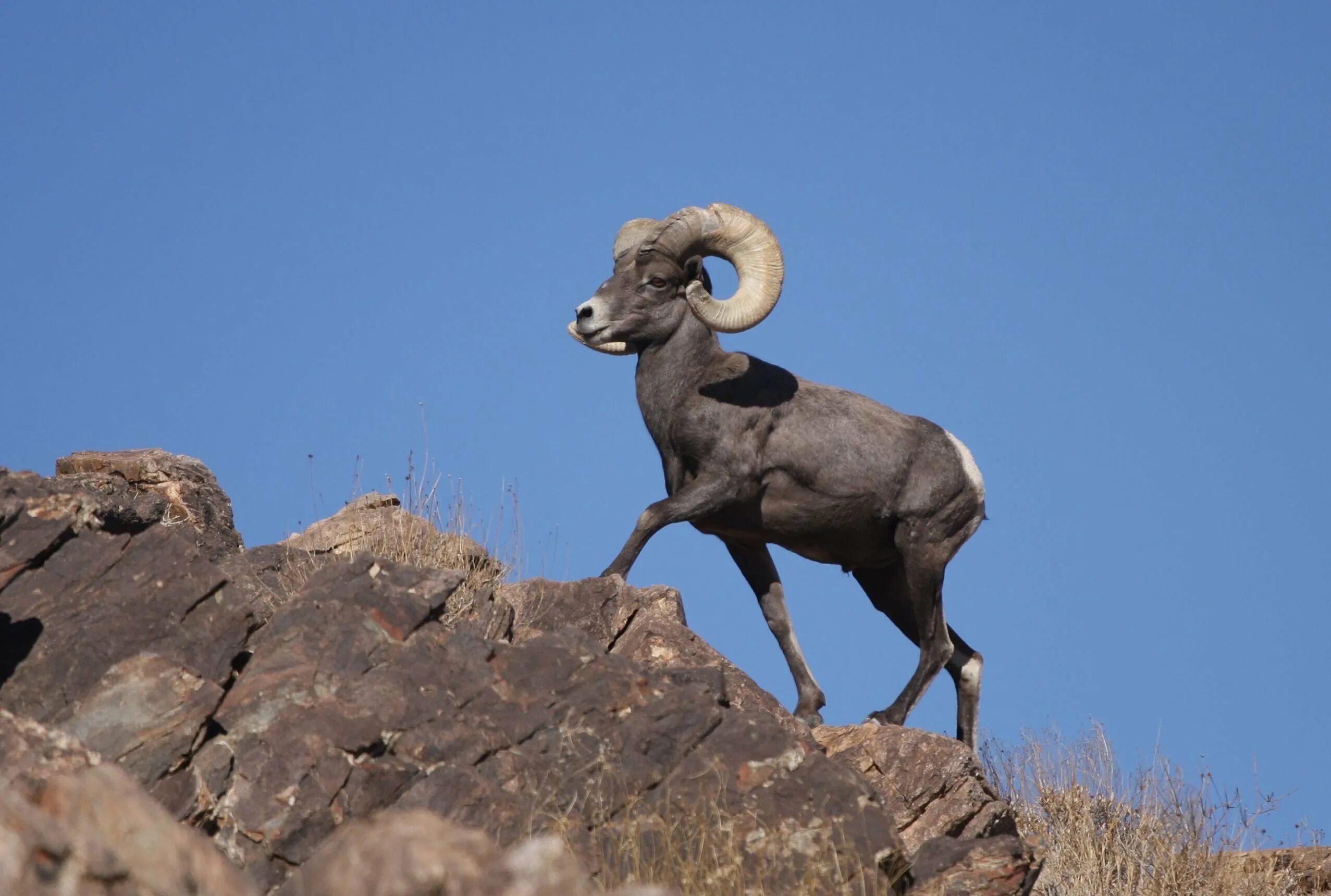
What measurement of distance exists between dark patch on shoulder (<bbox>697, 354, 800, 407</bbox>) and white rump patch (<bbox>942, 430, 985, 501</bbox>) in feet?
4.09

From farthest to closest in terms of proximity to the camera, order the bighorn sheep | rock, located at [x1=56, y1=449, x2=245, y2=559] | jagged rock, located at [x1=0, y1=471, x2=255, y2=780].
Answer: rock, located at [x1=56, y1=449, x2=245, y2=559], the bighorn sheep, jagged rock, located at [x1=0, y1=471, x2=255, y2=780]

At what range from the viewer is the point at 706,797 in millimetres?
6273

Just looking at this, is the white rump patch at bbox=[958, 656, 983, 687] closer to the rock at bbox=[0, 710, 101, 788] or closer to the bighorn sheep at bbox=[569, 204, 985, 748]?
the bighorn sheep at bbox=[569, 204, 985, 748]

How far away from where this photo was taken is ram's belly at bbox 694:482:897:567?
10352 millimetres

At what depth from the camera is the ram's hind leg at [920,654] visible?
10.4 m

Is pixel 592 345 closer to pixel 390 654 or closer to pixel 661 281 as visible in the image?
pixel 661 281

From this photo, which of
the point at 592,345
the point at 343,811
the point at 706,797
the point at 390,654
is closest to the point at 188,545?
the point at 390,654

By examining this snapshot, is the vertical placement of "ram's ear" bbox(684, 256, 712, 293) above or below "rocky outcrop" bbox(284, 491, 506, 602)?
above

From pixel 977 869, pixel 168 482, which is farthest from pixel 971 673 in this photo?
pixel 168 482

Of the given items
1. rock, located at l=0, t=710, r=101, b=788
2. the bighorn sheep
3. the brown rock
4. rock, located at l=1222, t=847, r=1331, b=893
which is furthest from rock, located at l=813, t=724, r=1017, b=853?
rock, located at l=0, t=710, r=101, b=788

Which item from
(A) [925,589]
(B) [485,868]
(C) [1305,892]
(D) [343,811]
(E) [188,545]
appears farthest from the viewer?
(A) [925,589]

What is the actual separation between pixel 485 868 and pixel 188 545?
4524mm

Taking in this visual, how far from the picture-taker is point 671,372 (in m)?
10.5

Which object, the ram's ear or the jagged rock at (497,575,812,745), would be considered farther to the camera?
the ram's ear
